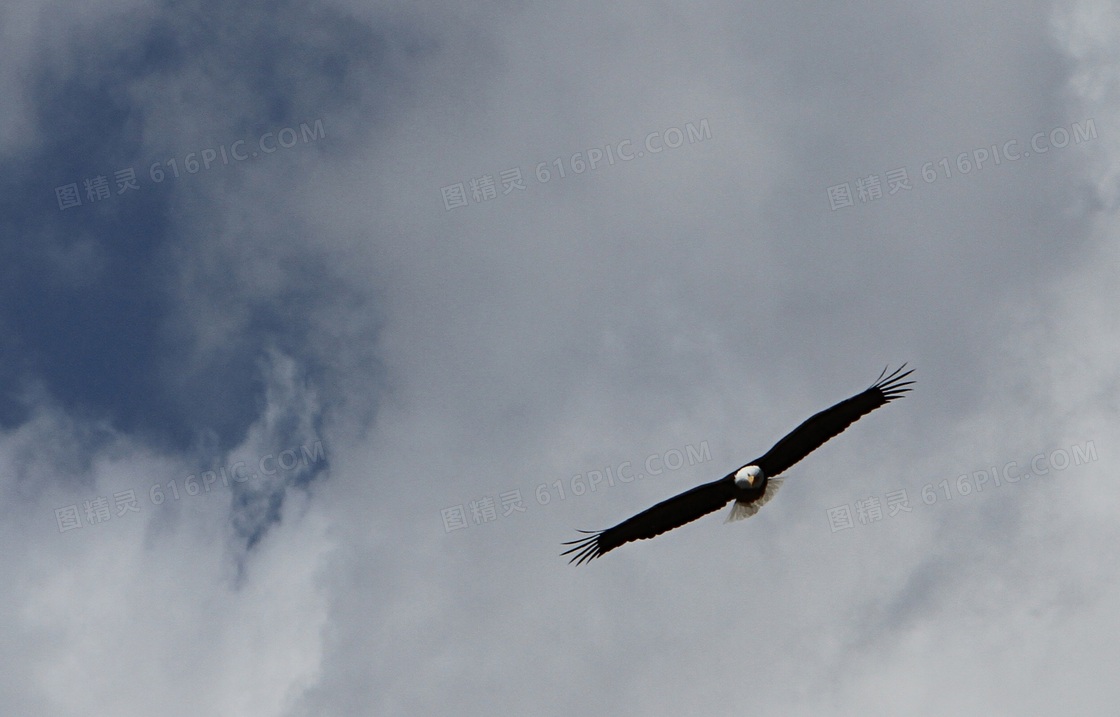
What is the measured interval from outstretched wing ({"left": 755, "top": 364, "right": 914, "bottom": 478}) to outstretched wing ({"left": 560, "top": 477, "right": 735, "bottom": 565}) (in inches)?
54.8

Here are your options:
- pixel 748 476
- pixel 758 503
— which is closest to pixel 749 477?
pixel 748 476

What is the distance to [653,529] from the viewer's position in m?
28.0

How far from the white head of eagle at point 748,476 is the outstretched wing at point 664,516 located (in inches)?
14.7

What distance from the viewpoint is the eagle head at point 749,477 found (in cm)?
2662

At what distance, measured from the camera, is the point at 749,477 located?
26609 mm

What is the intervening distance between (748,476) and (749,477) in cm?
4

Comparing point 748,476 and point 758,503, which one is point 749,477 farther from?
point 758,503

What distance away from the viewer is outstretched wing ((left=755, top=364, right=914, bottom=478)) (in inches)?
1009

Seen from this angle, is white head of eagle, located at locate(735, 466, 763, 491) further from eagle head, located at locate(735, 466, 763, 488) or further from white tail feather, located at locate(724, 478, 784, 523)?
A: white tail feather, located at locate(724, 478, 784, 523)

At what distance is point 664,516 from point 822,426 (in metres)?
4.99

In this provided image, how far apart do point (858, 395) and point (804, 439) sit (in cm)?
188

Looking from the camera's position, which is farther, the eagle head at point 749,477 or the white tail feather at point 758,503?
the white tail feather at point 758,503

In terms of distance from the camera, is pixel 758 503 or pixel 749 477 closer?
pixel 749 477

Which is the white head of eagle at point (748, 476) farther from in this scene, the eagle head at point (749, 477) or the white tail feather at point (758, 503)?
the white tail feather at point (758, 503)
